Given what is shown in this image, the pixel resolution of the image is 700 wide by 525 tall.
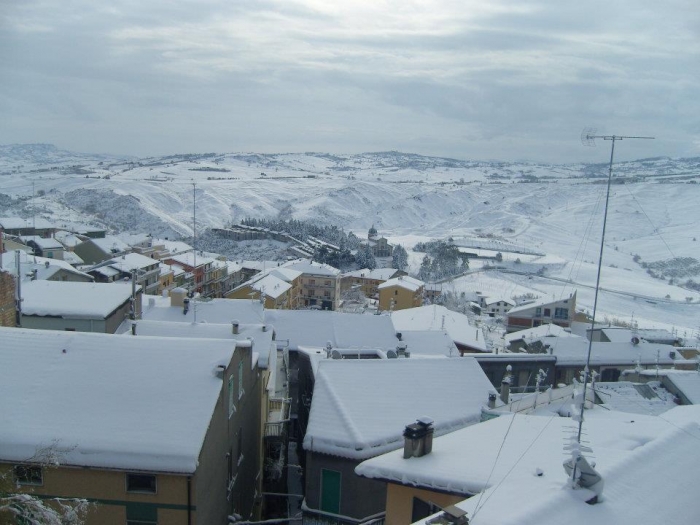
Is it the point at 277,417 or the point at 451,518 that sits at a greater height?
the point at 451,518

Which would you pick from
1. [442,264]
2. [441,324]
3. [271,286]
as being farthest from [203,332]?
[442,264]

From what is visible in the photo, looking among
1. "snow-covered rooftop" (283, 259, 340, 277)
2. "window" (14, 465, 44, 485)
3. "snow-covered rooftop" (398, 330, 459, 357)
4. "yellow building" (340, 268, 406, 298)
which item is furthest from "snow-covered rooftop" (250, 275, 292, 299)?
"window" (14, 465, 44, 485)

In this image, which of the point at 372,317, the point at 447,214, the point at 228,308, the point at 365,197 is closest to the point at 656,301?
the point at 372,317

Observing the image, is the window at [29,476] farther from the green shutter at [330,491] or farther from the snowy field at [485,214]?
the snowy field at [485,214]

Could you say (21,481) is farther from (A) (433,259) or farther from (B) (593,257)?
(B) (593,257)

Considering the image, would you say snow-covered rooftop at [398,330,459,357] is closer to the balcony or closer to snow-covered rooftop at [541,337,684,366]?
snow-covered rooftop at [541,337,684,366]

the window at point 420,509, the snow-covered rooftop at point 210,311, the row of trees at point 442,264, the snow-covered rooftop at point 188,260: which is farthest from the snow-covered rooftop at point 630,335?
the row of trees at point 442,264

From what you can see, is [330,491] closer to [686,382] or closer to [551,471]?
[551,471]
